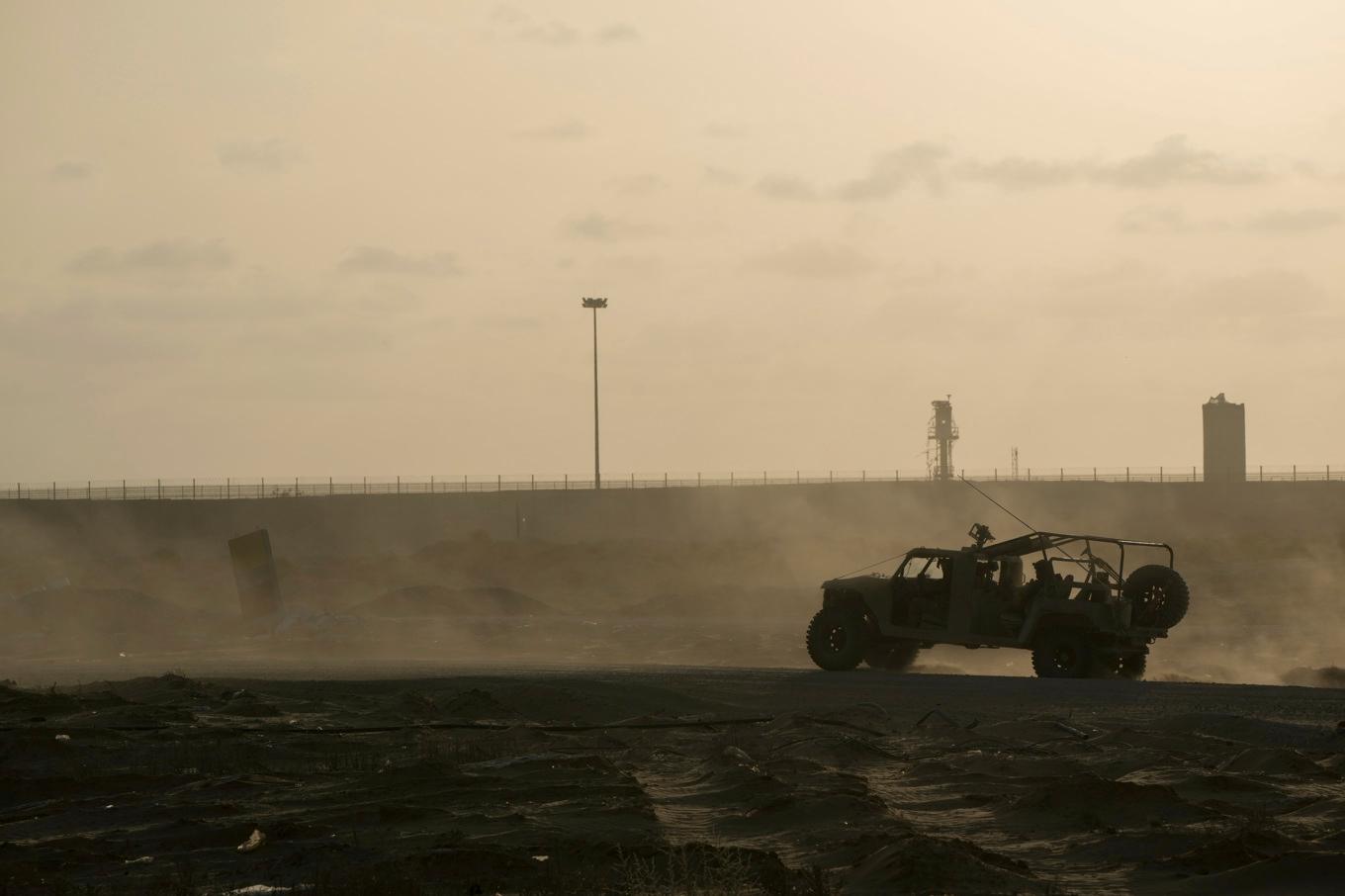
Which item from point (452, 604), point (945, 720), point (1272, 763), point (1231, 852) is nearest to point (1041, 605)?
point (945, 720)

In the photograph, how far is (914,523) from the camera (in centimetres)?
7025

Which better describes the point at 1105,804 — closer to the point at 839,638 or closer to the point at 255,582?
the point at 839,638

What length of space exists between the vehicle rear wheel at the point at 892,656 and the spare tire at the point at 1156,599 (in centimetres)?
351

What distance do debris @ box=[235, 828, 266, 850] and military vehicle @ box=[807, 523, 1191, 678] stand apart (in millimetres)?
13454

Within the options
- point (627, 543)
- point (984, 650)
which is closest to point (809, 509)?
point (627, 543)

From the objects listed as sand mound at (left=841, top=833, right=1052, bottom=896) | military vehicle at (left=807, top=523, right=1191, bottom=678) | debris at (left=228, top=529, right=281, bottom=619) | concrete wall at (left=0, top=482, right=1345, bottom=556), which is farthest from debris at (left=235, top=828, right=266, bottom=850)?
concrete wall at (left=0, top=482, right=1345, bottom=556)

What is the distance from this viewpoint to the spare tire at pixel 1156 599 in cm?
2397

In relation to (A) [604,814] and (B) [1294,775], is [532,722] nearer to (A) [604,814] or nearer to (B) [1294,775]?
(A) [604,814]

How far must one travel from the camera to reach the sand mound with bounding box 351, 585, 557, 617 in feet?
157

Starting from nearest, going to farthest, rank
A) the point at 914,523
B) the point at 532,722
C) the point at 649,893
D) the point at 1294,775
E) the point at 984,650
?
the point at 649,893 → the point at 1294,775 → the point at 532,722 → the point at 984,650 → the point at 914,523

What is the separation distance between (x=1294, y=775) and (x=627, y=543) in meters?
51.4

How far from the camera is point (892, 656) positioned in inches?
1035

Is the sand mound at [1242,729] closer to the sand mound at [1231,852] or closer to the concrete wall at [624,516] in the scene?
the sand mound at [1231,852]

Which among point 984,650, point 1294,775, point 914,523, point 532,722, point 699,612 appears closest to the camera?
point 1294,775
